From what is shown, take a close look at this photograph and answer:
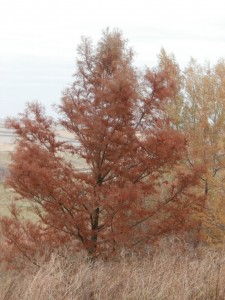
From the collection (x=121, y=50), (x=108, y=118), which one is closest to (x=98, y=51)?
(x=121, y=50)

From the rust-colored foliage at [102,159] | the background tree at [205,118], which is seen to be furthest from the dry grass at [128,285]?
the background tree at [205,118]

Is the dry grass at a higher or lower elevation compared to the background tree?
lower

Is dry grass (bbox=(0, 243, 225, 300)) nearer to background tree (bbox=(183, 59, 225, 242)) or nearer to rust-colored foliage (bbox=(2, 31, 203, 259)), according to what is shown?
rust-colored foliage (bbox=(2, 31, 203, 259))

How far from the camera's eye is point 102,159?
9.52 m

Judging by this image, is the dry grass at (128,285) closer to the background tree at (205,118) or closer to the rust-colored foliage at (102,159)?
the rust-colored foliage at (102,159)

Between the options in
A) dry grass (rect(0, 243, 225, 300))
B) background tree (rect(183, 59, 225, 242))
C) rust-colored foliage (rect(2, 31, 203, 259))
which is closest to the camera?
dry grass (rect(0, 243, 225, 300))

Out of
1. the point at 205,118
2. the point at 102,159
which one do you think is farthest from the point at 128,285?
the point at 205,118

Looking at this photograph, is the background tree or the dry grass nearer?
the dry grass

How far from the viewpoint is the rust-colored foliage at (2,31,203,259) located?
877 cm

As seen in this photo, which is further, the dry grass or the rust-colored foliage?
the rust-colored foliage

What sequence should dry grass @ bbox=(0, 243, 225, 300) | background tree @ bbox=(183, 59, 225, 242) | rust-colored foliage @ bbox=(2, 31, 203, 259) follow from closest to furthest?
1. dry grass @ bbox=(0, 243, 225, 300)
2. rust-colored foliage @ bbox=(2, 31, 203, 259)
3. background tree @ bbox=(183, 59, 225, 242)

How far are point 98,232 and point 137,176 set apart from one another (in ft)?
5.07

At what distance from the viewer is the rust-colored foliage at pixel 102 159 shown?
28.8 ft

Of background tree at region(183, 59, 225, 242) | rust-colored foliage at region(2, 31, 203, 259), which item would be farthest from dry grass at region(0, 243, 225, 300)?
background tree at region(183, 59, 225, 242)
